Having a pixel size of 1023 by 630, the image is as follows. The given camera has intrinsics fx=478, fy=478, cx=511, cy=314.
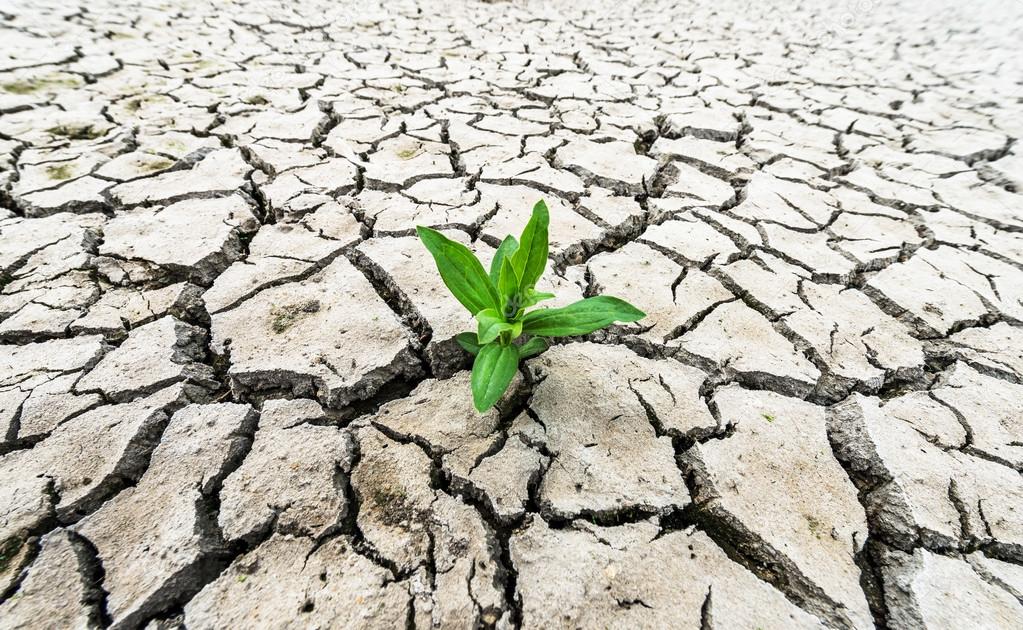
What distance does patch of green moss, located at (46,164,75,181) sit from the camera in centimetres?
194

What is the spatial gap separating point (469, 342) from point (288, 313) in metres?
0.60

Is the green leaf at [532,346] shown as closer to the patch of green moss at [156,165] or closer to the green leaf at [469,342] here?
the green leaf at [469,342]

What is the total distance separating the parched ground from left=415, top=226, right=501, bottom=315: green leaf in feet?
0.78

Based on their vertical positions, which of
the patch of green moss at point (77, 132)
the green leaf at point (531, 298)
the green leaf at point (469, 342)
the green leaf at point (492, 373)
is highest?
the green leaf at point (531, 298)

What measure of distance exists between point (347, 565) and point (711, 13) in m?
6.43

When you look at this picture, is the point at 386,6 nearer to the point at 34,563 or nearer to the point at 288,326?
the point at 288,326

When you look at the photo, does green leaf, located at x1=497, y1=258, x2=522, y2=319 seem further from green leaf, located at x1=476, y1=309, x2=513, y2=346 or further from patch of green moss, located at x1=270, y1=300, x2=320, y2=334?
patch of green moss, located at x1=270, y1=300, x2=320, y2=334

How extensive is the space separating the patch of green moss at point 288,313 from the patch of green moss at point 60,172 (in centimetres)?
130

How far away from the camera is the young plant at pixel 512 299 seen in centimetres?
108

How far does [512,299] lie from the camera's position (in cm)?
112

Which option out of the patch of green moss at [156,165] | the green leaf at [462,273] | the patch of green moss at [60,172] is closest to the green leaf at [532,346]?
the green leaf at [462,273]

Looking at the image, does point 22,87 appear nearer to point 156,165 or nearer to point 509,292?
point 156,165

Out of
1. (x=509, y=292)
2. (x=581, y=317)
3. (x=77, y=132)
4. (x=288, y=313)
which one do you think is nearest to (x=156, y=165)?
(x=77, y=132)

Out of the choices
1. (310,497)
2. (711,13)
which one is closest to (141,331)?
(310,497)
